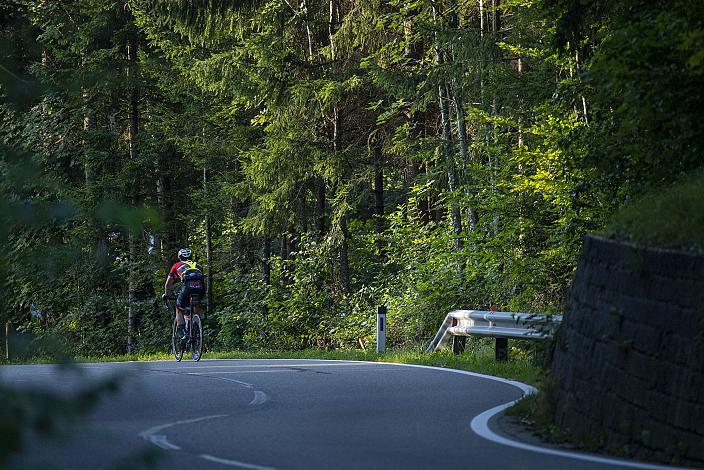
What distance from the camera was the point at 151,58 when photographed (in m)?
33.1

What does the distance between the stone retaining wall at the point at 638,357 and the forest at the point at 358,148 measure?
356 millimetres

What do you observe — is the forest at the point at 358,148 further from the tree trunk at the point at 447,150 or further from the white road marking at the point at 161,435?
the white road marking at the point at 161,435

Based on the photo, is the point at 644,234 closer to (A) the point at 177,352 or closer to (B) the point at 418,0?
(A) the point at 177,352

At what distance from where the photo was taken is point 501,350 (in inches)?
679

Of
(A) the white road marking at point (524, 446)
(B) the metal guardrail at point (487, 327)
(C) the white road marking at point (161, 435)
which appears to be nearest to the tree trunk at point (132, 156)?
(B) the metal guardrail at point (487, 327)

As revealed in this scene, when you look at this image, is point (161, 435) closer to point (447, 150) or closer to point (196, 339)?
point (196, 339)

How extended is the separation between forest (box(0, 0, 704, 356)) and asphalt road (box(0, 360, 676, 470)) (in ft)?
7.12

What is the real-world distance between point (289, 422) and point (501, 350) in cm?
A: 728

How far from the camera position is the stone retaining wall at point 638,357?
8.08 m

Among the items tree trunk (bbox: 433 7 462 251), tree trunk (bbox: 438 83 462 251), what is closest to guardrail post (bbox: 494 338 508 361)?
tree trunk (bbox: 433 7 462 251)

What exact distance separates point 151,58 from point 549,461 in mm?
26706

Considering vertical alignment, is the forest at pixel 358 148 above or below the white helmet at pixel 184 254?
above

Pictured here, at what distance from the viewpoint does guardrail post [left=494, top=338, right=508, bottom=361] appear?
1717cm

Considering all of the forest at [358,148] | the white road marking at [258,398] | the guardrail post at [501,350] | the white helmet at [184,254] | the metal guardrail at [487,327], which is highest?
the forest at [358,148]
